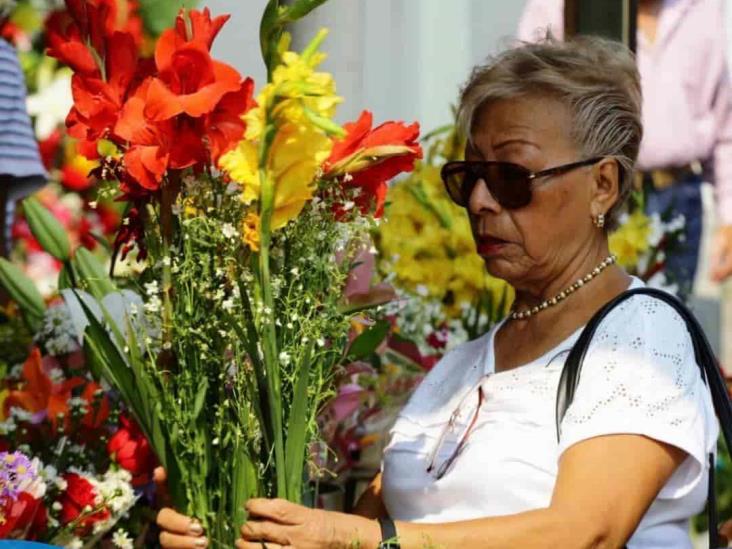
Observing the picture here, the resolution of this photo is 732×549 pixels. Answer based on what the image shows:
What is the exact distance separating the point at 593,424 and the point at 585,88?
0.55 metres

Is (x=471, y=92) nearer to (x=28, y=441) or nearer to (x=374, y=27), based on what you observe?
(x=28, y=441)

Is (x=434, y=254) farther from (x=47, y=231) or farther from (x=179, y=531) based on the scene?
(x=179, y=531)

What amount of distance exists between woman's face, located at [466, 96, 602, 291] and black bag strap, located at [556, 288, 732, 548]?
0.14 meters

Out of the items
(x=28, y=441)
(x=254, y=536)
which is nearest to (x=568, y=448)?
(x=254, y=536)

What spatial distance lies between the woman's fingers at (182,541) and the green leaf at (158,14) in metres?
1.25

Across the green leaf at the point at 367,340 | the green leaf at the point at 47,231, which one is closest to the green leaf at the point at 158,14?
the green leaf at the point at 47,231

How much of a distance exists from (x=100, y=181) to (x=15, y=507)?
57 centimetres

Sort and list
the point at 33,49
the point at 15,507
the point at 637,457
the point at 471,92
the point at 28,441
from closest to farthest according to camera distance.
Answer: the point at 637,457
the point at 15,507
the point at 471,92
the point at 28,441
the point at 33,49

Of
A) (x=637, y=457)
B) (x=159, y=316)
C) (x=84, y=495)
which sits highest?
(x=159, y=316)

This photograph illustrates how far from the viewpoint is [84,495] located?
2451 mm

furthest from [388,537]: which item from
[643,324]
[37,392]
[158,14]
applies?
[158,14]

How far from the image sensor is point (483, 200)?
2.30 meters

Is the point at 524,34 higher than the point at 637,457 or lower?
higher

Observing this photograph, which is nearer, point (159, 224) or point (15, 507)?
point (159, 224)
